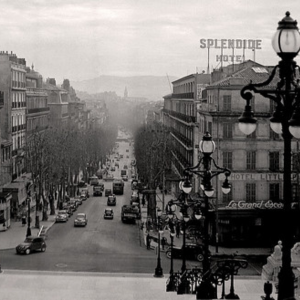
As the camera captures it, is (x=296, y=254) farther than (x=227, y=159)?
No

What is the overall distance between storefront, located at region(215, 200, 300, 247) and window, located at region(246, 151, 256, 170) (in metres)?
2.75

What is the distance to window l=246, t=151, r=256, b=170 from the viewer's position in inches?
1914

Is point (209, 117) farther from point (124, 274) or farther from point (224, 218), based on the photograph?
point (124, 274)

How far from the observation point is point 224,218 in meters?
47.4

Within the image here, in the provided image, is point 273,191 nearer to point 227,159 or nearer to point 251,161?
point 251,161

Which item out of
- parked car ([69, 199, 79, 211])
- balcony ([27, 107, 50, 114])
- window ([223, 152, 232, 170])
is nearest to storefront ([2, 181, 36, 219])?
parked car ([69, 199, 79, 211])

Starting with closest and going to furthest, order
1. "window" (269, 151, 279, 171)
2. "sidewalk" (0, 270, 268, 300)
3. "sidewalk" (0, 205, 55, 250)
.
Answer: "sidewalk" (0, 270, 268, 300) < "sidewalk" (0, 205, 55, 250) < "window" (269, 151, 279, 171)

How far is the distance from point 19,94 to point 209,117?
26.9 metres

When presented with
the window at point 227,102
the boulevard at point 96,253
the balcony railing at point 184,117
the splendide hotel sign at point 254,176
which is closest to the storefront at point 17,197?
the boulevard at point 96,253

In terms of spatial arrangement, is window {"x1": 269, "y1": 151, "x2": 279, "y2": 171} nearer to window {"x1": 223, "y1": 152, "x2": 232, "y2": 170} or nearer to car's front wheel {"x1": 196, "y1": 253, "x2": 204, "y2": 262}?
window {"x1": 223, "y1": 152, "x2": 232, "y2": 170}

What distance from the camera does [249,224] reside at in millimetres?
47688

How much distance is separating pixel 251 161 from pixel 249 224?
482 cm

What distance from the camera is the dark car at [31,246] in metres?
41.0

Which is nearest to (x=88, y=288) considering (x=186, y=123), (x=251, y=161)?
(x=251, y=161)
